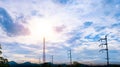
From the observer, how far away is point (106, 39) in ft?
249

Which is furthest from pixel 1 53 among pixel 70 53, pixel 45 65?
pixel 70 53

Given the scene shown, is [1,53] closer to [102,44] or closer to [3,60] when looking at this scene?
[3,60]

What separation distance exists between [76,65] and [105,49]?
55.7ft

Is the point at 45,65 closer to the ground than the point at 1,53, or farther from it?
closer to the ground

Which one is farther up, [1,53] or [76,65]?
[1,53]

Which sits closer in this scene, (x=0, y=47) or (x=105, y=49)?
(x=0, y=47)

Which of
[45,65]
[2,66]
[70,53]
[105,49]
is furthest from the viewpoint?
[70,53]

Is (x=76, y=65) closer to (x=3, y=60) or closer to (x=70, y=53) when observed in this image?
(x=3, y=60)

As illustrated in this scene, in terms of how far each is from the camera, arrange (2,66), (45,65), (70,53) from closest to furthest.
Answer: (2,66)
(45,65)
(70,53)

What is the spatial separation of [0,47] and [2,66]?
4098 millimetres

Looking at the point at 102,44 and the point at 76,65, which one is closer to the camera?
the point at 102,44

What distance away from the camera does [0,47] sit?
5138 cm

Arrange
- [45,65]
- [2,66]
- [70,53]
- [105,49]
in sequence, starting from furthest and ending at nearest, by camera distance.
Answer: [70,53], [45,65], [105,49], [2,66]

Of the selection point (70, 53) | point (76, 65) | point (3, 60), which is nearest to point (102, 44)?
point (76, 65)
